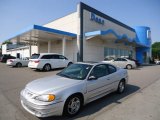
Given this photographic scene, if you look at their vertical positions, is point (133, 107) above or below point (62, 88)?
below

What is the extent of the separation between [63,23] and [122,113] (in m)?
20.5

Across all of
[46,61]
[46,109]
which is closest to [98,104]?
[46,109]

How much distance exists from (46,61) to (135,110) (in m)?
10.3

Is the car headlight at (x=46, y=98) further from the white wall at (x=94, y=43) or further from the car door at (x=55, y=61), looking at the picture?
the white wall at (x=94, y=43)

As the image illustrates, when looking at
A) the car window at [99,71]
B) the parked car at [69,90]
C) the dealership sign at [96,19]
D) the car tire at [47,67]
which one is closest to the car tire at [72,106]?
the parked car at [69,90]

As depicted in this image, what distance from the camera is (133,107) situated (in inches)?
191

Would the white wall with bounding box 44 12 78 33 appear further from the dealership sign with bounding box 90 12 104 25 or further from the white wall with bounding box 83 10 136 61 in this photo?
the dealership sign with bounding box 90 12 104 25

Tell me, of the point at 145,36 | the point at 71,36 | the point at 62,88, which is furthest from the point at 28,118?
the point at 145,36

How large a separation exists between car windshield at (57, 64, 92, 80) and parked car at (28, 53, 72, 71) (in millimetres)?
8021

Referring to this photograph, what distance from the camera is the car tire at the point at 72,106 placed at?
4004 millimetres

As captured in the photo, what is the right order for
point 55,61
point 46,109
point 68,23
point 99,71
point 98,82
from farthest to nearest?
point 68,23 → point 55,61 → point 99,71 → point 98,82 → point 46,109

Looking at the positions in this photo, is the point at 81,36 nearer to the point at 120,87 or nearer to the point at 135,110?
the point at 120,87

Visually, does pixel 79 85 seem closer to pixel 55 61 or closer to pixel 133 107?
pixel 133 107

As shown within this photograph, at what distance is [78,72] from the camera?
17.0ft
